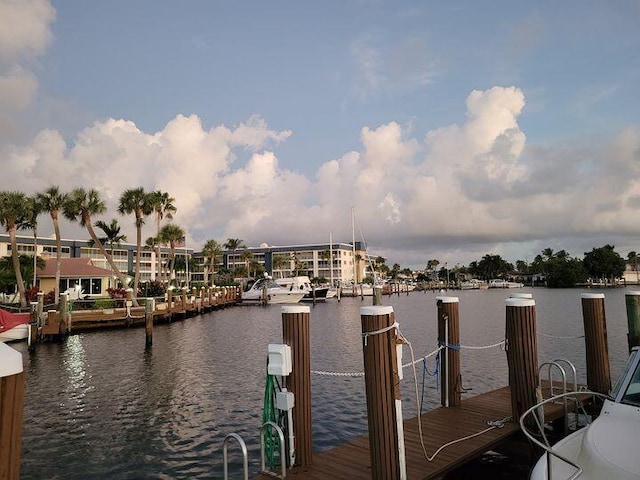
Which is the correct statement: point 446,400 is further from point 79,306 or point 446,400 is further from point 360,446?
point 79,306

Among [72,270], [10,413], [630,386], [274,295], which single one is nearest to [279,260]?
[274,295]

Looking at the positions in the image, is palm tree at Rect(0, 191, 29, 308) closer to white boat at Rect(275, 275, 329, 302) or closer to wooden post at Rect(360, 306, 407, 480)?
white boat at Rect(275, 275, 329, 302)

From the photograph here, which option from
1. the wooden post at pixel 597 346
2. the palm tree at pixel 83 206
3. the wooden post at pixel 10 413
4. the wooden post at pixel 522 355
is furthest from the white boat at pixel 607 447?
the palm tree at pixel 83 206

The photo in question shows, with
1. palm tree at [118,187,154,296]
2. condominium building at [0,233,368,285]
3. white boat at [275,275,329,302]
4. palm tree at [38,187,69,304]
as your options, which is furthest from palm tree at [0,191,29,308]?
condominium building at [0,233,368,285]

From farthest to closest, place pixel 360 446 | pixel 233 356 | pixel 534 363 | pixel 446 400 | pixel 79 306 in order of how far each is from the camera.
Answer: pixel 79 306, pixel 233 356, pixel 446 400, pixel 534 363, pixel 360 446

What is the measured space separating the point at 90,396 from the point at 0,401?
14588mm

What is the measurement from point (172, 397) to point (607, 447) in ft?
43.9

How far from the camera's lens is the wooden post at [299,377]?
6734mm

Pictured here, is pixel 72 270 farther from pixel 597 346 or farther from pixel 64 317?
pixel 597 346

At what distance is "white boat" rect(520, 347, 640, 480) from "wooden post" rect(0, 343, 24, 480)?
4.19m

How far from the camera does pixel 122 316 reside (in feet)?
117

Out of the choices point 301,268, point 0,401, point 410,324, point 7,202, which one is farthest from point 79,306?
point 301,268

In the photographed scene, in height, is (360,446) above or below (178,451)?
above

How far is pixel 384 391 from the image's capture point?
5680 millimetres
